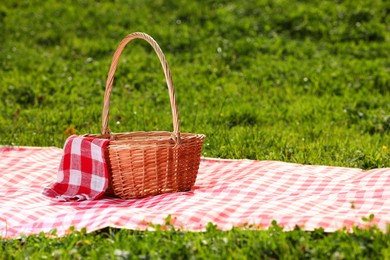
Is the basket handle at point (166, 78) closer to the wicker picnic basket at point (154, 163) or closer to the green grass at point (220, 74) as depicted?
the wicker picnic basket at point (154, 163)

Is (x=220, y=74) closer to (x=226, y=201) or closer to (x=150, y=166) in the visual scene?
(x=150, y=166)

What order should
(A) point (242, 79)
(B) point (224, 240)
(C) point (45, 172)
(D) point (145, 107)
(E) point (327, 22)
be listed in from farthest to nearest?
(E) point (327, 22), (A) point (242, 79), (D) point (145, 107), (C) point (45, 172), (B) point (224, 240)

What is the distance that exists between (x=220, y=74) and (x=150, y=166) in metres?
4.67

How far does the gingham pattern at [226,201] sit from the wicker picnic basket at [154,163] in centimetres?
9

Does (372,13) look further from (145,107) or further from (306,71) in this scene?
(145,107)

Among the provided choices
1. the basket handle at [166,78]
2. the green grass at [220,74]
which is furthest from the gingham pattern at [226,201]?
the green grass at [220,74]

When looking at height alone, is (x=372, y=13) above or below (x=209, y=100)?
above

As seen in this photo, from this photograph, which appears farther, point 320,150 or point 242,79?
point 242,79

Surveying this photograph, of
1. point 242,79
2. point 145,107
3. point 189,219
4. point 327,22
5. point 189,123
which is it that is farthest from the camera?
point 327,22

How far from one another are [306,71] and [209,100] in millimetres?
1449

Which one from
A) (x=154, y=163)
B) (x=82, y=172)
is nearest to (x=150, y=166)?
(x=154, y=163)

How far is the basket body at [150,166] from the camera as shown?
4160 mm

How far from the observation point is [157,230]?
3.18m

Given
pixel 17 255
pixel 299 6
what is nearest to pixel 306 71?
pixel 299 6
